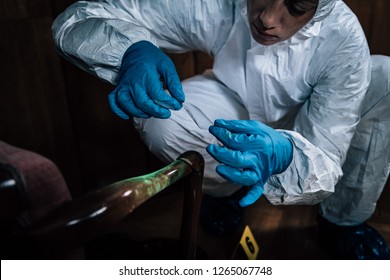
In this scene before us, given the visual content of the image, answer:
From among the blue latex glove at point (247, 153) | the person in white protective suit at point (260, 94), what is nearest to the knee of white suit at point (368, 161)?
the person in white protective suit at point (260, 94)

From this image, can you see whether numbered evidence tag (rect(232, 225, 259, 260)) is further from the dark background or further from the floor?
the dark background

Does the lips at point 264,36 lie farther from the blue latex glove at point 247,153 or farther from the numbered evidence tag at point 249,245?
the numbered evidence tag at point 249,245

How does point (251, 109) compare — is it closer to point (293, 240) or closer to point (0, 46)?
point (293, 240)

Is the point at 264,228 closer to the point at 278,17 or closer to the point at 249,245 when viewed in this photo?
the point at 249,245

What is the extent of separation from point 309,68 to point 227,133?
0.33 m

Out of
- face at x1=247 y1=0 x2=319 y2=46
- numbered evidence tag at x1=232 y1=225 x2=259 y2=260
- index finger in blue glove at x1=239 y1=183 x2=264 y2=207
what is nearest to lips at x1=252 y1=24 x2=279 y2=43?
face at x1=247 y1=0 x2=319 y2=46

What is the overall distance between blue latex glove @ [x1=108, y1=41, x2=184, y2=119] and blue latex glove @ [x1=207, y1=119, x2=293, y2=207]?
0.10m

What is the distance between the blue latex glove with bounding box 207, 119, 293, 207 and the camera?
0.72 m

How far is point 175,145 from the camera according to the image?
1037 mm

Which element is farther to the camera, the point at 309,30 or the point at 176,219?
the point at 176,219

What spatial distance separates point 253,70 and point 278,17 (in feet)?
0.62

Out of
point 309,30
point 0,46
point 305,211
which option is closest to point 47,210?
point 309,30

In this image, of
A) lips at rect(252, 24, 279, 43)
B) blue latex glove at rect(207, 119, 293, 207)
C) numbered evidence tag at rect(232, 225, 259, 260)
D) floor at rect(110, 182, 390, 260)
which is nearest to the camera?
blue latex glove at rect(207, 119, 293, 207)

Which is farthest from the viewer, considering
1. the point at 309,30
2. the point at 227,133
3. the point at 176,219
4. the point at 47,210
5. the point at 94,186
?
the point at 94,186
